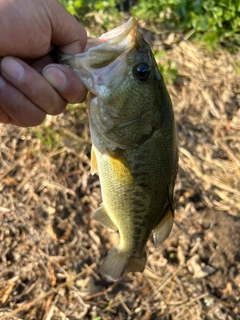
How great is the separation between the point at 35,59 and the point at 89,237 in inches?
69.5

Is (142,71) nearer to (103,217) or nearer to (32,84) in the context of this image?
(32,84)

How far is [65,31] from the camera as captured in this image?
2014 mm

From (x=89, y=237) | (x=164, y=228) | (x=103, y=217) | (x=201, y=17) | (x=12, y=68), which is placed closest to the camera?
(x=12, y=68)

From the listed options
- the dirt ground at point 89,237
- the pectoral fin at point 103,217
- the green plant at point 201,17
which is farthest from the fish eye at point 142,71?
the green plant at point 201,17

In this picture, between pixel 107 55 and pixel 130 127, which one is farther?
pixel 130 127

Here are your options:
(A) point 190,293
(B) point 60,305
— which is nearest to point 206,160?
(A) point 190,293

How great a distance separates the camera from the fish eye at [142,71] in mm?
1779

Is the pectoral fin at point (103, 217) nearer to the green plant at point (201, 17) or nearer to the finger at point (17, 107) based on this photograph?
the finger at point (17, 107)

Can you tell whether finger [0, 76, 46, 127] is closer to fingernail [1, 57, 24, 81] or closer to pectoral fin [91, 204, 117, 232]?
fingernail [1, 57, 24, 81]

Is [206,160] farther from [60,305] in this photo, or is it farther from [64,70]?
[64,70]

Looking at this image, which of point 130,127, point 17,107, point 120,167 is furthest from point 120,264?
point 17,107

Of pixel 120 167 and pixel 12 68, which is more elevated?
pixel 12 68

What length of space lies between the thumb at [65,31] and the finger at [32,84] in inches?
8.7

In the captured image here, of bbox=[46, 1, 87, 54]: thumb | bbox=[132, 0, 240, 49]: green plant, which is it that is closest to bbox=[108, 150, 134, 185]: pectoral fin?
bbox=[46, 1, 87, 54]: thumb
